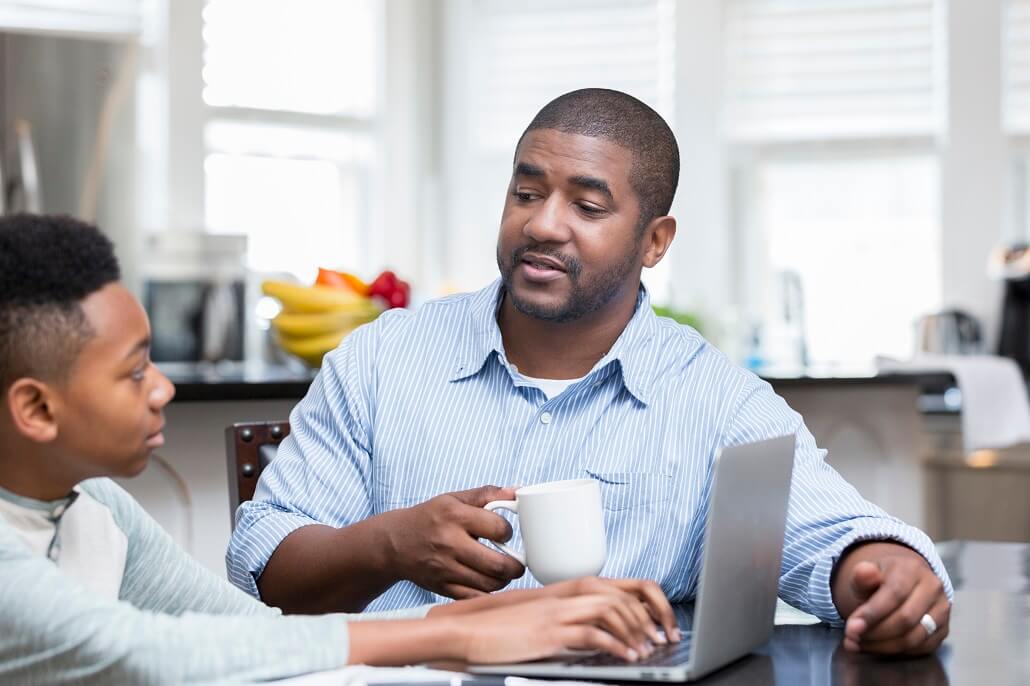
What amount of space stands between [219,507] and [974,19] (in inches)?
143

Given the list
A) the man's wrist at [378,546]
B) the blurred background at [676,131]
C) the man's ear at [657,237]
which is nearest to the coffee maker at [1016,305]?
the blurred background at [676,131]

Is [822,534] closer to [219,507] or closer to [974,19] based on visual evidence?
[219,507]

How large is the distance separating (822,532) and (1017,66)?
4.12 meters

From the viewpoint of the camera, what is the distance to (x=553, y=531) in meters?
1.07

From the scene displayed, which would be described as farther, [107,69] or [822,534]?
[107,69]

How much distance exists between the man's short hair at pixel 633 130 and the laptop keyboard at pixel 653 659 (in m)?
0.69

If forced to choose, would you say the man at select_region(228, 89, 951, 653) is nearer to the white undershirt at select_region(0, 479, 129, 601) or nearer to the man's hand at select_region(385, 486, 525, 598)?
the man's hand at select_region(385, 486, 525, 598)

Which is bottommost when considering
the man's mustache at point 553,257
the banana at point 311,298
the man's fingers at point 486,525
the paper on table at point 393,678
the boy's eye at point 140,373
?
the paper on table at point 393,678

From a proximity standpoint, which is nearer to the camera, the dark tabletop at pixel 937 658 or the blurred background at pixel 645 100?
the dark tabletop at pixel 937 658

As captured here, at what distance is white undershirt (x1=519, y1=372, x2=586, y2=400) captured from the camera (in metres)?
1.57

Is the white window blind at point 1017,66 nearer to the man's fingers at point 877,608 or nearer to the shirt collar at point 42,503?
the man's fingers at point 877,608

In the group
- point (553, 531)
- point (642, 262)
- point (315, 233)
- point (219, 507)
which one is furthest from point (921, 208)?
point (553, 531)

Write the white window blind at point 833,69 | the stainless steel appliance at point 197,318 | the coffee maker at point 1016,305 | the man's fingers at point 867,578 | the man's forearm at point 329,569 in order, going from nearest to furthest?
the man's fingers at point 867,578
the man's forearm at point 329,569
the stainless steel appliance at point 197,318
the coffee maker at point 1016,305
the white window blind at point 833,69

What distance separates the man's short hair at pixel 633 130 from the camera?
5.15 ft
